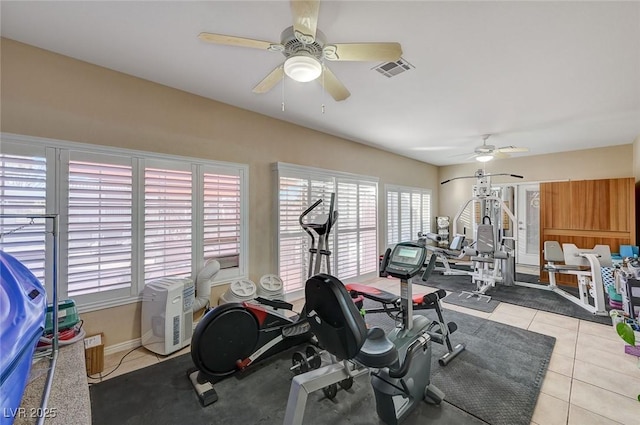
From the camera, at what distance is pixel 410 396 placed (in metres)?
1.84

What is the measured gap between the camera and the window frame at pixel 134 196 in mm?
2275

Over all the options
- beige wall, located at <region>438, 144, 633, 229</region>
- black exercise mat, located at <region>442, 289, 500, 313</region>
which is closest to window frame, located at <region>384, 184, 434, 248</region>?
beige wall, located at <region>438, 144, 633, 229</region>

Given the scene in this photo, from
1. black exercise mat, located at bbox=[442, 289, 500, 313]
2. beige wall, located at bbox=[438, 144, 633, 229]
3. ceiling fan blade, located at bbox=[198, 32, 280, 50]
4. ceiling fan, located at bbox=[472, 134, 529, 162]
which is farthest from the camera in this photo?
beige wall, located at bbox=[438, 144, 633, 229]

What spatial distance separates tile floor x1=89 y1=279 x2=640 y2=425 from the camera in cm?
188

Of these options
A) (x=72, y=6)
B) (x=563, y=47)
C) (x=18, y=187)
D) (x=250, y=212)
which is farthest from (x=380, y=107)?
(x=18, y=187)

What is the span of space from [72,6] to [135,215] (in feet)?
5.53

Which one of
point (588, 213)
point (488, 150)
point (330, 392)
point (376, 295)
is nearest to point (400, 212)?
point (488, 150)

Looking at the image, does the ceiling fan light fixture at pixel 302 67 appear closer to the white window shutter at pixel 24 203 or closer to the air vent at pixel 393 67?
the air vent at pixel 393 67

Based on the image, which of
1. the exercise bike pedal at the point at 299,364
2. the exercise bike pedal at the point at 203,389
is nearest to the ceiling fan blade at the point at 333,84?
the exercise bike pedal at the point at 299,364

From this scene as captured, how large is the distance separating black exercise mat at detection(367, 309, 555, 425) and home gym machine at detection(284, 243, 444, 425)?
1.00ft

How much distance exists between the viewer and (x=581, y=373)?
2344 mm

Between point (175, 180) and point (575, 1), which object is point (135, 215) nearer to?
point (175, 180)

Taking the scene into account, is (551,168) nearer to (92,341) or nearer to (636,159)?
(636,159)

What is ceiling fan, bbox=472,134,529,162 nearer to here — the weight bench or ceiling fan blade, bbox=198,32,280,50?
the weight bench
